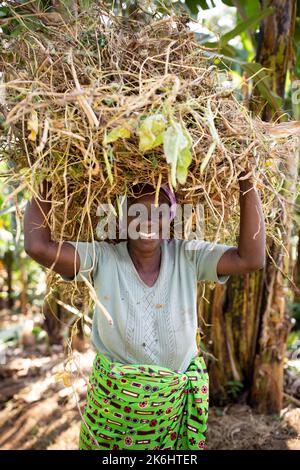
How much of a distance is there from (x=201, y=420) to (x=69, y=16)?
1.30m

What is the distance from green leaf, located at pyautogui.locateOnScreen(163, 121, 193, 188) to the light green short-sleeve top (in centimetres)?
54

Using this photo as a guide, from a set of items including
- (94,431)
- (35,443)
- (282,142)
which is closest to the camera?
(282,142)

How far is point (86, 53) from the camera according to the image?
4.55ft

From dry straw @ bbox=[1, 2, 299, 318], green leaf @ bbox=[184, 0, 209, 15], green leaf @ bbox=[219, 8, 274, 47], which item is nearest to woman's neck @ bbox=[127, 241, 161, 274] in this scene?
dry straw @ bbox=[1, 2, 299, 318]

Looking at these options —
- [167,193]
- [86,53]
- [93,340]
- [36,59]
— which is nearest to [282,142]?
[167,193]

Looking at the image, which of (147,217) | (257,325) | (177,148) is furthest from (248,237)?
(257,325)

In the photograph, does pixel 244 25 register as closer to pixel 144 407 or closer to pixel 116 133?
pixel 116 133

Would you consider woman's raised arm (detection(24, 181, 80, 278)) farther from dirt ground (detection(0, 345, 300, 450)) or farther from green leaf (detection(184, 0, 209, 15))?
green leaf (detection(184, 0, 209, 15))

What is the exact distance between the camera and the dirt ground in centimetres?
270

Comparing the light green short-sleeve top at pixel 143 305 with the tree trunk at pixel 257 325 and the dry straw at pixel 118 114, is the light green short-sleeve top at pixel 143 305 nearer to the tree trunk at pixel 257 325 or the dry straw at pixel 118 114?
the dry straw at pixel 118 114

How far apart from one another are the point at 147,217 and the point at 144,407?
566 mm

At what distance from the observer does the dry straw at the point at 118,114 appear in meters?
1.19

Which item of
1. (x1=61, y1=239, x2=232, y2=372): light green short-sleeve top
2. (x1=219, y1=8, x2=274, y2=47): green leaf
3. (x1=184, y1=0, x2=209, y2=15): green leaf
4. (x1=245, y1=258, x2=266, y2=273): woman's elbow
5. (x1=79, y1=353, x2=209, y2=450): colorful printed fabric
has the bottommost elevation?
(x1=79, y1=353, x2=209, y2=450): colorful printed fabric

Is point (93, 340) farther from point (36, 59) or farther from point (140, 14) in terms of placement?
point (140, 14)
